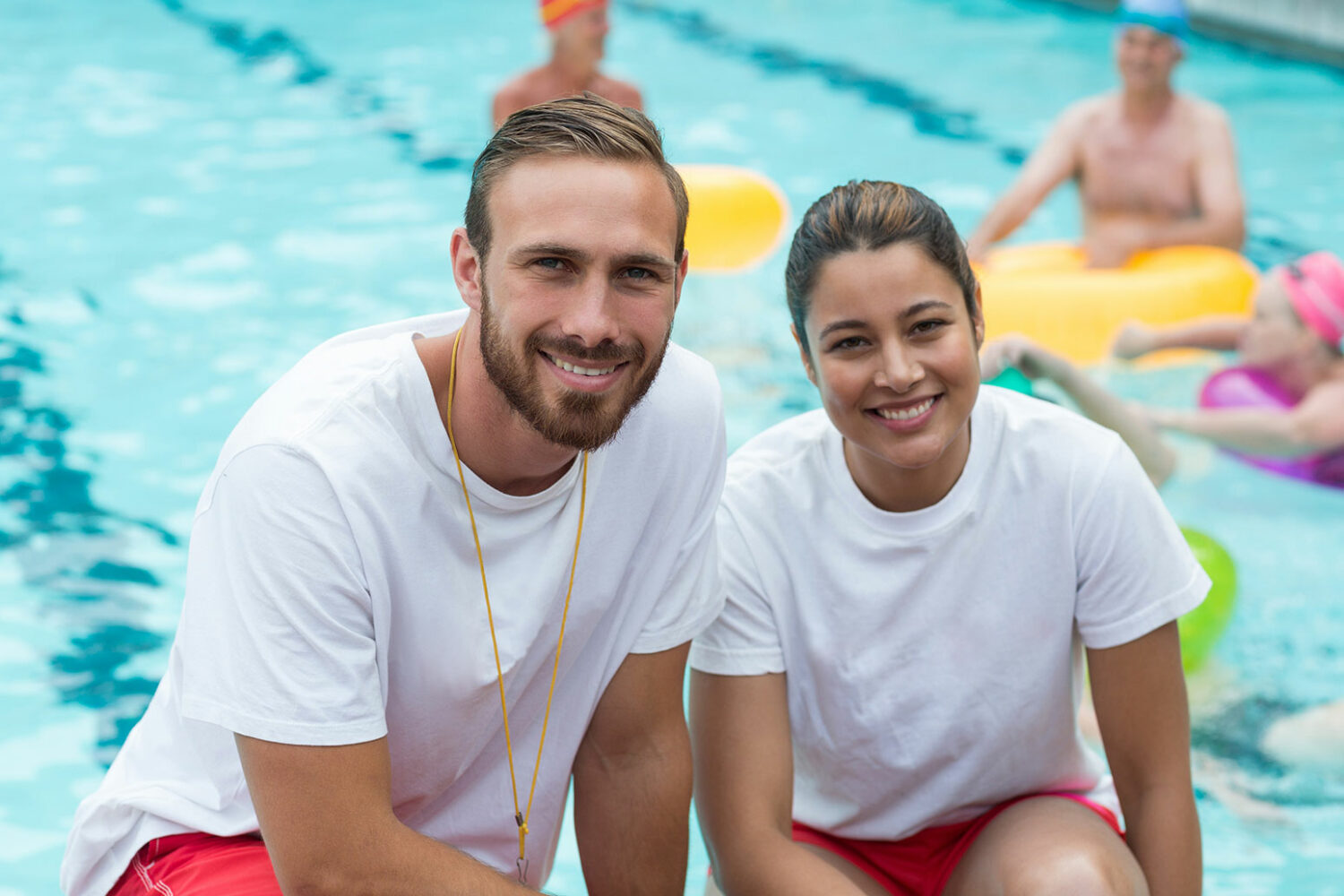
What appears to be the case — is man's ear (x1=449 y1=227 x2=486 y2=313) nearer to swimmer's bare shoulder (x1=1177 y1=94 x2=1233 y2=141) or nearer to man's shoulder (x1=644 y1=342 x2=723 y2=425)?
man's shoulder (x1=644 y1=342 x2=723 y2=425)

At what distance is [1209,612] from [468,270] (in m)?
2.10

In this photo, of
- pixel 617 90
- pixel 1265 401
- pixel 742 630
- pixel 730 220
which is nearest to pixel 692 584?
pixel 742 630

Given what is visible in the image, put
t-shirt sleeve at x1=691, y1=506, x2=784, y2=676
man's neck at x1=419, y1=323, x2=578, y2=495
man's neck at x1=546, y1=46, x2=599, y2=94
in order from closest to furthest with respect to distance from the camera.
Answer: man's neck at x1=419, y1=323, x2=578, y2=495 < t-shirt sleeve at x1=691, y1=506, x2=784, y2=676 < man's neck at x1=546, y1=46, x2=599, y2=94

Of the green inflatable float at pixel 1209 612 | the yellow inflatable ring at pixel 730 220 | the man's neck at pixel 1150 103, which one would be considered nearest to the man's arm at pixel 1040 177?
the man's neck at pixel 1150 103

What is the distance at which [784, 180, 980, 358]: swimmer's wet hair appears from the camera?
1942 millimetres

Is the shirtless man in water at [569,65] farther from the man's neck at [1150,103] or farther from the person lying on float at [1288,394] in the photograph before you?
the person lying on float at [1288,394]

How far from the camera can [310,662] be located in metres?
1.67

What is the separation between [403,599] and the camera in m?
1.80

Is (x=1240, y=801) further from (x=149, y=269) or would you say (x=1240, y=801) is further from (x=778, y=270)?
(x=149, y=269)

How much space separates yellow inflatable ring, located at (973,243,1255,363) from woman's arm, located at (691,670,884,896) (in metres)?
2.59

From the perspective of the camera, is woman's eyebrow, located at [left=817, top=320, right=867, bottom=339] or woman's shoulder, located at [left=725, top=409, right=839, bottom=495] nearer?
woman's eyebrow, located at [left=817, top=320, right=867, bottom=339]

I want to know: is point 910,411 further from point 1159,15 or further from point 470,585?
point 1159,15

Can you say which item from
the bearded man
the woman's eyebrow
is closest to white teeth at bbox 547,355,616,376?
the bearded man

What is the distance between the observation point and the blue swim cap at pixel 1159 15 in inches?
203
